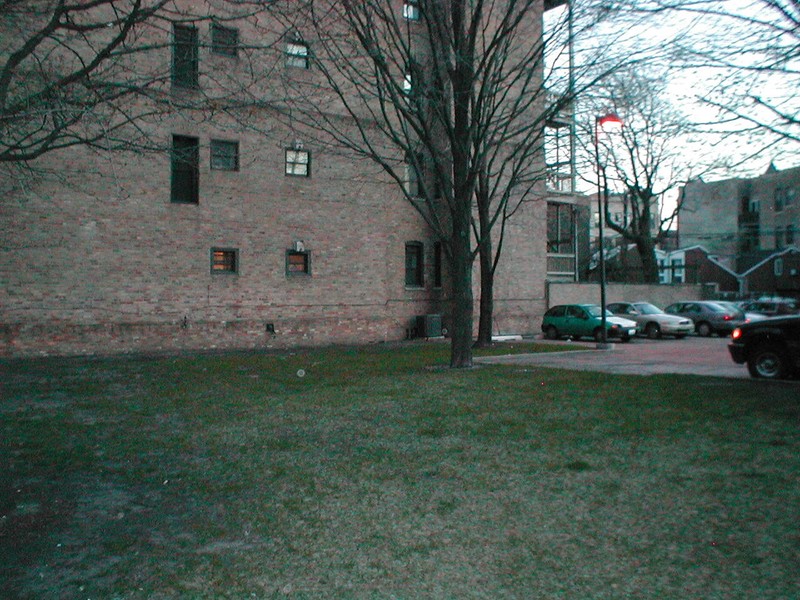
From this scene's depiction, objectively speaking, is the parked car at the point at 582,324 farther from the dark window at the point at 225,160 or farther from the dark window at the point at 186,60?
the dark window at the point at 186,60

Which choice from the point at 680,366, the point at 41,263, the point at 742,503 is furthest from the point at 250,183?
the point at 742,503

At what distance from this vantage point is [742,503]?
19.5ft

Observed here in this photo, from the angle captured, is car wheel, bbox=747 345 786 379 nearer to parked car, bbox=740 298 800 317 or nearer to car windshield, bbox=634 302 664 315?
car windshield, bbox=634 302 664 315

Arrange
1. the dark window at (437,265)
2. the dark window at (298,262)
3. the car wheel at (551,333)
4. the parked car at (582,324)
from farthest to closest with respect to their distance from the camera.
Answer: the car wheel at (551,333) < the dark window at (437,265) < the parked car at (582,324) < the dark window at (298,262)

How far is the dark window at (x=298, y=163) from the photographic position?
25.5 meters

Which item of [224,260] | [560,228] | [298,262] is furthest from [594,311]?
[224,260]

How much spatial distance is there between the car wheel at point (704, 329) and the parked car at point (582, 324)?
5.77 m

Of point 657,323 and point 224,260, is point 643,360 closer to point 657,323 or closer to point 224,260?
point 657,323

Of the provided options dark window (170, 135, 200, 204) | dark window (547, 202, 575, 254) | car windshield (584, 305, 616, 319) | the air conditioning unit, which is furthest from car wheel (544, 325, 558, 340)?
dark window (170, 135, 200, 204)

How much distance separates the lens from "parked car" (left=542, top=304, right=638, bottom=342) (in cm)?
2856

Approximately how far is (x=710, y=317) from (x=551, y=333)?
8216 mm

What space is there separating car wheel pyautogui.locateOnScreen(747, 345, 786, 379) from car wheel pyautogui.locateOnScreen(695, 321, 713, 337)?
2059cm

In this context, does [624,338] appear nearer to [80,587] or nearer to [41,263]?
[41,263]

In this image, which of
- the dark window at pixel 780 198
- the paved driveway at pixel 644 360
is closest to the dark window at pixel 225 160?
the paved driveway at pixel 644 360
